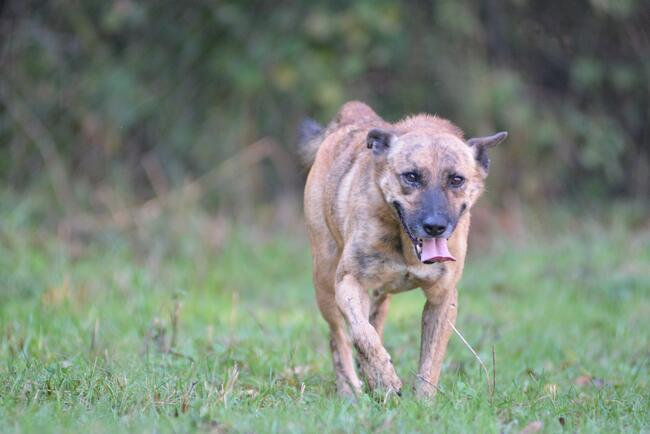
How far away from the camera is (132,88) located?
14555 millimetres

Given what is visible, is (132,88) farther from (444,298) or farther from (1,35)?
(444,298)

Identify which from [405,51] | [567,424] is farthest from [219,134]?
[567,424]

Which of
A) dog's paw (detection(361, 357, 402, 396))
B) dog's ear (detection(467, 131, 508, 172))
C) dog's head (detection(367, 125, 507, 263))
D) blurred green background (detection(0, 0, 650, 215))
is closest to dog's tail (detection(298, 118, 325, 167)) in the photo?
dog's head (detection(367, 125, 507, 263))

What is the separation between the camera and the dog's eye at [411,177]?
226 inches

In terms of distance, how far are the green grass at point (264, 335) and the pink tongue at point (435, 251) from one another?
77cm

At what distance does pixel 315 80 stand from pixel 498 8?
3.50 m

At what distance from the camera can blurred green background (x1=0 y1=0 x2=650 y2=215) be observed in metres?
13.9

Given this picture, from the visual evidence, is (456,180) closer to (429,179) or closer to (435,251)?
(429,179)

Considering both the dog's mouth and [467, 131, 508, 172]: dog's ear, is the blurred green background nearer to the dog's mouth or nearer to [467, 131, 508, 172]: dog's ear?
[467, 131, 508, 172]: dog's ear

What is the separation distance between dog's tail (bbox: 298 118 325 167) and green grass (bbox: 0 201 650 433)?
1.38m

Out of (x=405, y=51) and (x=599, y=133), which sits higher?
(x=405, y=51)

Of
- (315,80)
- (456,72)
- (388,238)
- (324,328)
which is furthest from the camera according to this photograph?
(456,72)

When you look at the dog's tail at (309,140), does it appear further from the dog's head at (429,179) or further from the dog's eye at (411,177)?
the dog's eye at (411,177)

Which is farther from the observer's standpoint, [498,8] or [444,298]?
[498,8]
